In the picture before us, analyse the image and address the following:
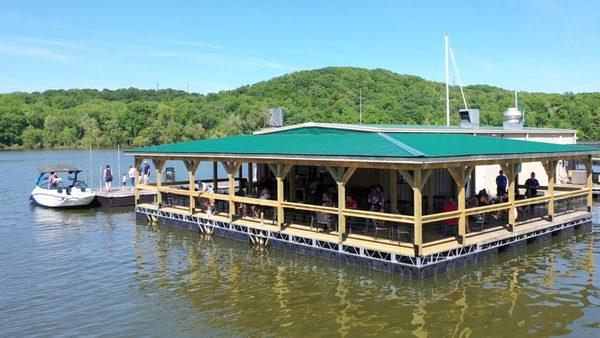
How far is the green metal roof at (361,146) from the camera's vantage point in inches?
536

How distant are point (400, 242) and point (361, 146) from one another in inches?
119

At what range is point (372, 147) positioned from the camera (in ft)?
47.5

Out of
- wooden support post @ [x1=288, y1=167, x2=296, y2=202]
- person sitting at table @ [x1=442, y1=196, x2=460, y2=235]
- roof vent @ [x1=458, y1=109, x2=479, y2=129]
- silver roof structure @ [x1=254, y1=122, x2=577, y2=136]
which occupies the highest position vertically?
roof vent @ [x1=458, y1=109, x2=479, y2=129]

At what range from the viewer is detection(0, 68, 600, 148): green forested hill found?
91062 mm

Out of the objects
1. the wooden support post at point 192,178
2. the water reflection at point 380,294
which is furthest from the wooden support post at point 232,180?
the water reflection at point 380,294

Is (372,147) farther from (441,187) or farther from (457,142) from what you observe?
(441,187)

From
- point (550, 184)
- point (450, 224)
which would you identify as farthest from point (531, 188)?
point (450, 224)

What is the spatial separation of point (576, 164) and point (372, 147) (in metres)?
20.9

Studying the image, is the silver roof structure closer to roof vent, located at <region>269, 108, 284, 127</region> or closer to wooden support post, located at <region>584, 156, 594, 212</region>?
roof vent, located at <region>269, 108, 284, 127</region>

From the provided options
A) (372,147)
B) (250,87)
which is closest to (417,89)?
(250,87)

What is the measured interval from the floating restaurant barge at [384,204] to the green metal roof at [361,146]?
4cm

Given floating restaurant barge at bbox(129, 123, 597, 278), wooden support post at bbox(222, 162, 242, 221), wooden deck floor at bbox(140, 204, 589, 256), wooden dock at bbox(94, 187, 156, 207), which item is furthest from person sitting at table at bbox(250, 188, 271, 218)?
wooden dock at bbox(94, 187, 156, 207)

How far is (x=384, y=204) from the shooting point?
1730cm

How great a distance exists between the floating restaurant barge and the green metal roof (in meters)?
0.04
